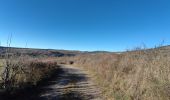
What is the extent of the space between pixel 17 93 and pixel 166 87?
7.07m

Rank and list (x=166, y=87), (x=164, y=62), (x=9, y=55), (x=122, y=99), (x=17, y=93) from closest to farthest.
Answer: (x=166, y=87)
(x=164, y=62)
(x=122, y=99)
(x=17, y=93)
(x=9, y=55)

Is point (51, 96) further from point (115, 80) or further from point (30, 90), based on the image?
point (115, 80)

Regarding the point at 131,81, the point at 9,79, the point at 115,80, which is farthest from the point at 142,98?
the point at 9,79

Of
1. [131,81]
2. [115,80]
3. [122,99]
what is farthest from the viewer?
[115,80]

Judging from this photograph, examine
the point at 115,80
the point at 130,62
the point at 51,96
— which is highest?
the point at 130,62

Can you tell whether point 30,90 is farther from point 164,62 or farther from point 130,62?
point 164,62

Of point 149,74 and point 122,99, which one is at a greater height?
point 149,74

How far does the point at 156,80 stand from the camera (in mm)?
7570

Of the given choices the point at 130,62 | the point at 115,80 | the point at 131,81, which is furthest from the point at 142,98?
the point at 130,62

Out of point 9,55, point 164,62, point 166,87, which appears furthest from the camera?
point 9,55

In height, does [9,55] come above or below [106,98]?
above

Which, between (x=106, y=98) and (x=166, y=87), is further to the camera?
(x=106, y=98)

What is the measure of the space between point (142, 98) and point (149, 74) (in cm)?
114

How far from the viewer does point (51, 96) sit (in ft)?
35.2
